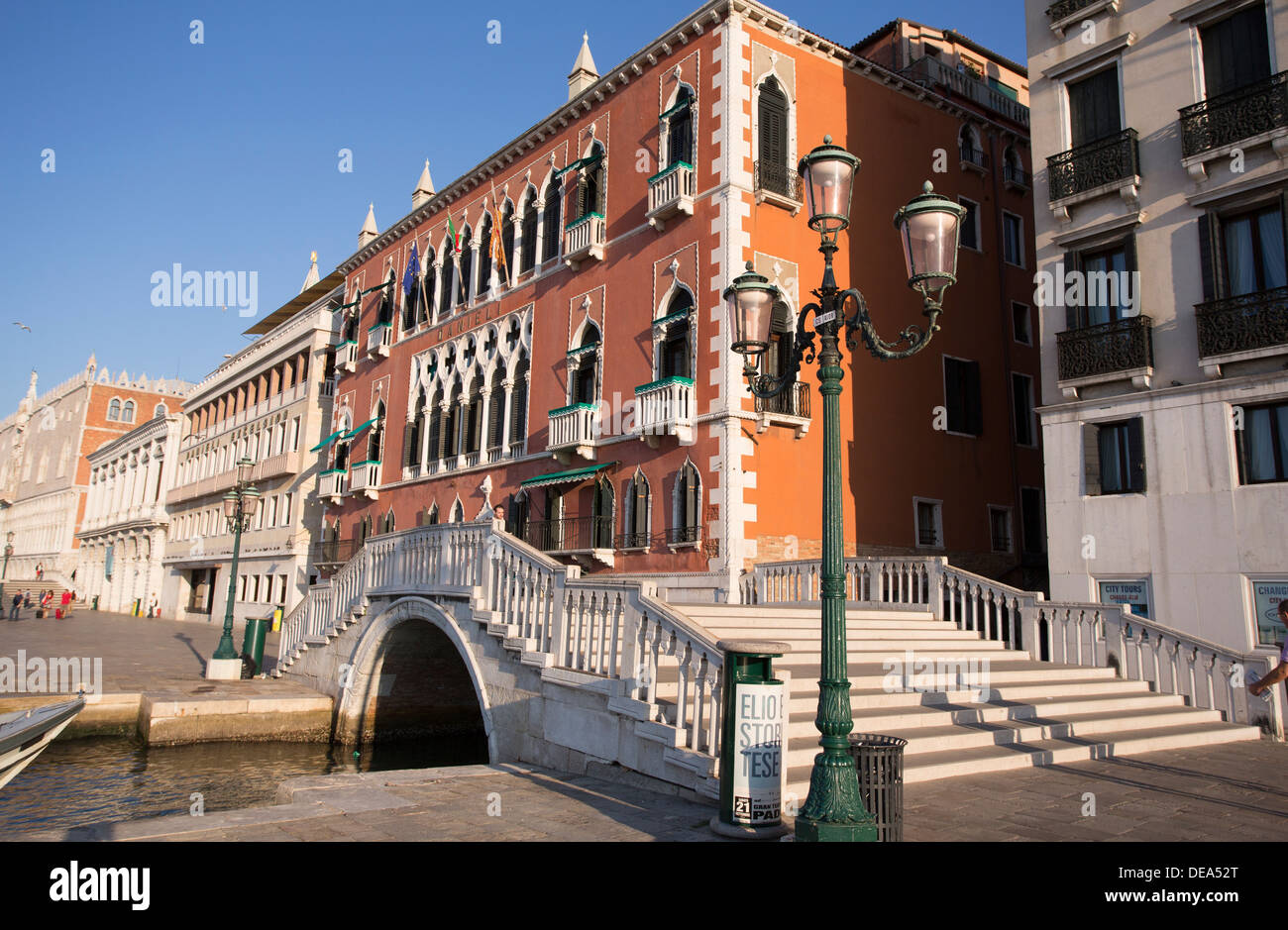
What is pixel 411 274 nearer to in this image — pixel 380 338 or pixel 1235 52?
pixel 380 338

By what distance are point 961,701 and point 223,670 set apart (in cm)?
1629

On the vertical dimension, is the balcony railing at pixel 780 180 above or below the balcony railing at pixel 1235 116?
above

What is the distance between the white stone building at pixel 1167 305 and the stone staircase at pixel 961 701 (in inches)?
115

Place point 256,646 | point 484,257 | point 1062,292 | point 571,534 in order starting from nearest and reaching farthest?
point 1062,292 < point 571,534 < point 256,646 < point 484,257

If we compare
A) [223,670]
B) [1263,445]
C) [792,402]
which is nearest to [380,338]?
[223,670]

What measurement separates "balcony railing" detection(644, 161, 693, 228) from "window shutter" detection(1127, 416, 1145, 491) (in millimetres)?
8644

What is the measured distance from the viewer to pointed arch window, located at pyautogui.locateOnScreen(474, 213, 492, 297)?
949 inches

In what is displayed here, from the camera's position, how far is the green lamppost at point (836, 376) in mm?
5285

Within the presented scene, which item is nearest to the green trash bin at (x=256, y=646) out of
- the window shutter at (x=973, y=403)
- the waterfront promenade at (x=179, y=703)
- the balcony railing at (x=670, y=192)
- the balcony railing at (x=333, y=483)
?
the waterfront promenade at (x=179, y=703)

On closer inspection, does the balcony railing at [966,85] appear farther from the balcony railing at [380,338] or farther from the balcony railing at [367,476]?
the balcony railing at [367,476]

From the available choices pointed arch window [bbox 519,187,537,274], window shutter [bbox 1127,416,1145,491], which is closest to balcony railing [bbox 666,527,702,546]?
window shutter [bbox 1127,416,1145,491]

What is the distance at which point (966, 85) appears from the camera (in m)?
22.7

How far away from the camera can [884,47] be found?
75.6 feet

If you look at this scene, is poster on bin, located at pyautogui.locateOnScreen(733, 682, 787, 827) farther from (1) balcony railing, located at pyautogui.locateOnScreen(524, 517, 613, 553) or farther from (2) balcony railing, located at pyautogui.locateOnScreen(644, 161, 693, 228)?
(2) balcony railing, located at pyautogui.locateOnScreen(644, 161, 693, 228)
